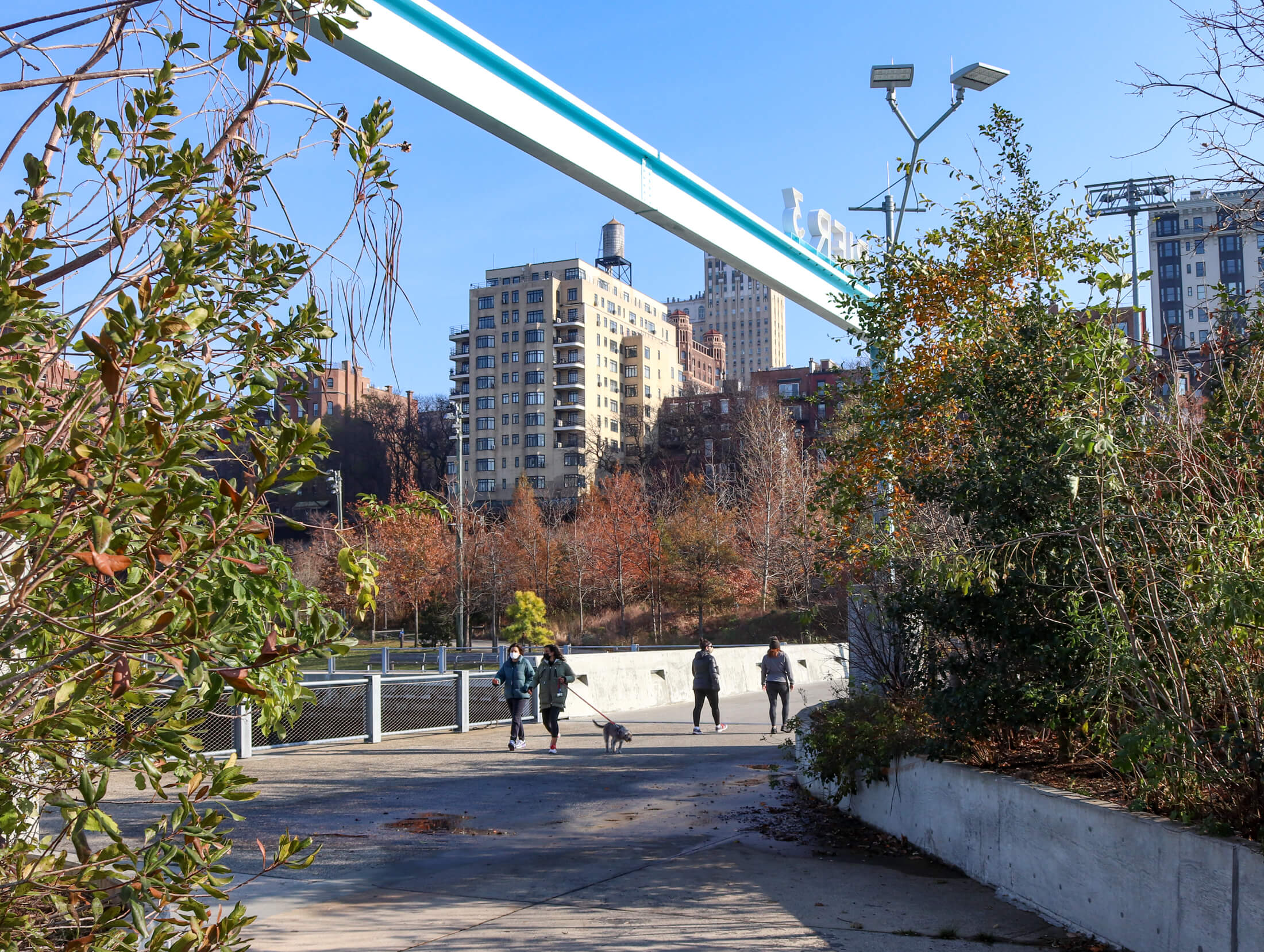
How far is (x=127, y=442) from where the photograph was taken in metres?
2.23

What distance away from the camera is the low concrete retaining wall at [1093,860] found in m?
5.12

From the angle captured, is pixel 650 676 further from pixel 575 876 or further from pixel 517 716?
pixel 575 876

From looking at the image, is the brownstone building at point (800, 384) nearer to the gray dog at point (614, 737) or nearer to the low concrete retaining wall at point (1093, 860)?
the gray dog at point (614, 737)

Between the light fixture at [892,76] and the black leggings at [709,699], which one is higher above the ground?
the light fixture at [892,76]

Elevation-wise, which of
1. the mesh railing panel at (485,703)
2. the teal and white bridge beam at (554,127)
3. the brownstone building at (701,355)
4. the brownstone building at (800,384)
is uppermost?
the brownstone building at (701,355)

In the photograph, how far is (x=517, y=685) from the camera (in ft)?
52.6

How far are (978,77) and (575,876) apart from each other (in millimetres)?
10884

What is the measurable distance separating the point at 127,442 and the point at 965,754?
23.7 feet

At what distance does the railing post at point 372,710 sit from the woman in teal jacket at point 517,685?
2.09 m

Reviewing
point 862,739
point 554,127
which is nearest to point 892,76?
point 554,127

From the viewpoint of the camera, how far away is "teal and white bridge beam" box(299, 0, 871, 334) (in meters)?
7.48

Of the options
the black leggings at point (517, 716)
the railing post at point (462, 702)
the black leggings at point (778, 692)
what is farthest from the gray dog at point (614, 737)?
the railing post at point (462, 702)

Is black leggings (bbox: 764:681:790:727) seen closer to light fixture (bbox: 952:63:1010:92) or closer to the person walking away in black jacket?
the person walking away in black jacket

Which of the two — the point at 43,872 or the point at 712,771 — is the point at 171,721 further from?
the point at 712,771
